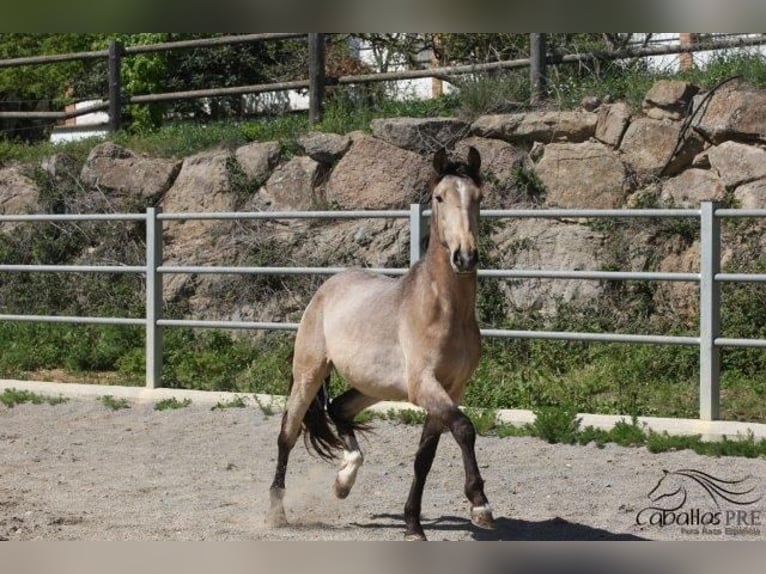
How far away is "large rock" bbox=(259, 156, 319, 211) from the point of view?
472 inches

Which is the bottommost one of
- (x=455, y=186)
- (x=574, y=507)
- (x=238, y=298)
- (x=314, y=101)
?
(x=574, y=507)

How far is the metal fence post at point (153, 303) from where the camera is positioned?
967cm

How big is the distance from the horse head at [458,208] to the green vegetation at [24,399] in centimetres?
528

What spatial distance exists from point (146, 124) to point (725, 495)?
1196cm

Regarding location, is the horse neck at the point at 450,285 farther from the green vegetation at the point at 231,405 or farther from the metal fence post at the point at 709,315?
the green vegetation at the point at 231,405

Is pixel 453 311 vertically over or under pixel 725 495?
over

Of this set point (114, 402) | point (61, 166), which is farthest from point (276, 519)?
point (61, 166)

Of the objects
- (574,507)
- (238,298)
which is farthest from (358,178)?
(574,507)

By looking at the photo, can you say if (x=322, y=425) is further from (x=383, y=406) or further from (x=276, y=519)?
(x=383, y=406)

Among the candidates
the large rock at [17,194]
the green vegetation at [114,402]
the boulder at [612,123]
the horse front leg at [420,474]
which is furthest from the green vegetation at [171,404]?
the large rock at [17,194]

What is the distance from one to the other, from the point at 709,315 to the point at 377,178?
4.73 m

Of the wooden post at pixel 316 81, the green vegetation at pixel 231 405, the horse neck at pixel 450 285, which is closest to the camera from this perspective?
the horse neck at pixel 450 285
